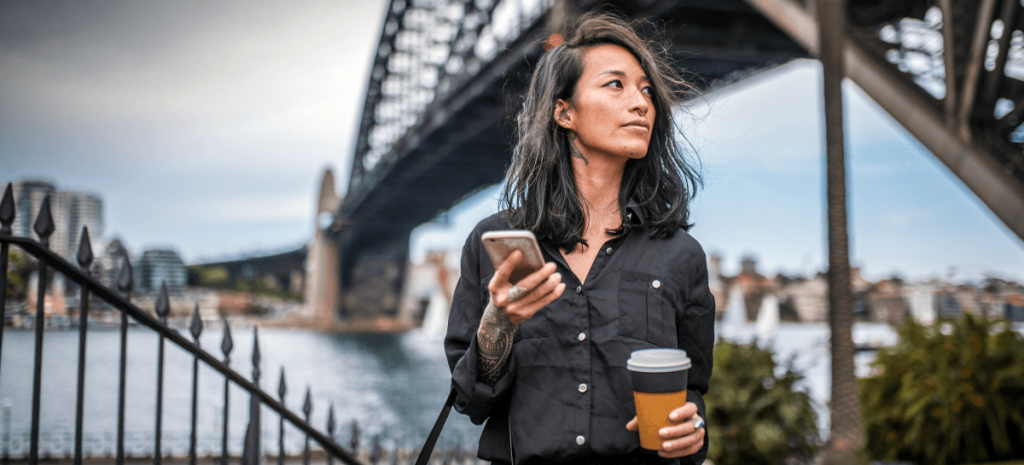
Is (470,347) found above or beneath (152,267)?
beneath

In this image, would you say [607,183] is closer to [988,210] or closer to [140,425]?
[988,210]

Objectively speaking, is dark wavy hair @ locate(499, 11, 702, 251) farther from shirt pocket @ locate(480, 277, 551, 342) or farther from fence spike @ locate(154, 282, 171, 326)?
fence spike @ locate(154, 282, 171, 326)

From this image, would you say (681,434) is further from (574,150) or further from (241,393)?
(241,393)

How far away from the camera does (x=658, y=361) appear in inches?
43.3

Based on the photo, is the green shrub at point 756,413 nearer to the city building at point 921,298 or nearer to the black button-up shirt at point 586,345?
the black button-up shirt at point 586,345

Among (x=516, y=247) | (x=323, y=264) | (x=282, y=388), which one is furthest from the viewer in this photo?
(x=323, y=264)

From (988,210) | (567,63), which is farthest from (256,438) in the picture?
(988,210)

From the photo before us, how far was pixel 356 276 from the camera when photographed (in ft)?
149

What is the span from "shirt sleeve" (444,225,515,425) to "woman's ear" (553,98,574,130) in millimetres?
347

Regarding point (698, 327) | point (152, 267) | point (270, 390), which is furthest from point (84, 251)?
point (270, 390)

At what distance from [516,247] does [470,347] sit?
32 cm

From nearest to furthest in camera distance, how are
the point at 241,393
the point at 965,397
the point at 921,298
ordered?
1. the point at 965,397
2. the point at 921,298
3. the point at 241,393

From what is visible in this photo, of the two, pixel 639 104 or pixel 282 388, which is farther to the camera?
pixel 282 388

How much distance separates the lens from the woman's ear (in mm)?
1471
